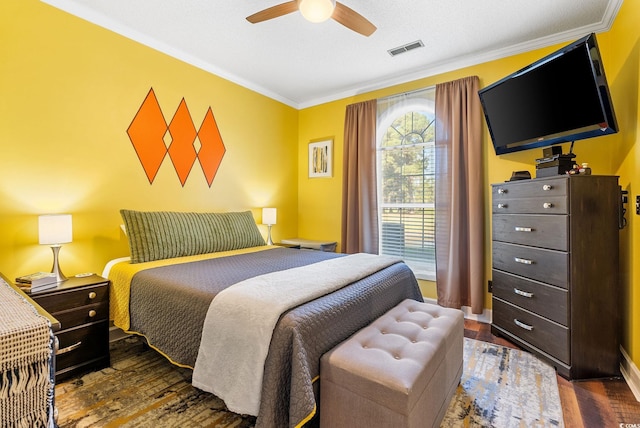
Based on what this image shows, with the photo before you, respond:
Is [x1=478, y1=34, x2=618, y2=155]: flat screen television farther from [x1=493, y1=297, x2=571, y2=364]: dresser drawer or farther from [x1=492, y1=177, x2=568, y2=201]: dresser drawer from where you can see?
[x1=493, y1=297, x2=571, y2=364]: dresser drawer

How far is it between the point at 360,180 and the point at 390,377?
9.52ft

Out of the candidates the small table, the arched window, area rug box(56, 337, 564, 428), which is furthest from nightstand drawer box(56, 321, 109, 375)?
the arched window

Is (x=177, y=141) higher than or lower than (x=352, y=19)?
lower

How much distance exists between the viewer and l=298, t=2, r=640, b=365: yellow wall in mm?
2074

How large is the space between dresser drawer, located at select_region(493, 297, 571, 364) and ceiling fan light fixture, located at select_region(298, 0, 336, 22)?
2648mm

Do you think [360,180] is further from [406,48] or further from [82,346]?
[82,346]

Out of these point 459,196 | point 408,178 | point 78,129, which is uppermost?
point 78,129

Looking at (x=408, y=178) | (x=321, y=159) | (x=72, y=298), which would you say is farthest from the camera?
(x=321, y=159)

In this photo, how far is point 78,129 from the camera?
2.49 meters

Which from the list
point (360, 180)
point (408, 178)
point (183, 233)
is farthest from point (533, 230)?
point (183, 233)

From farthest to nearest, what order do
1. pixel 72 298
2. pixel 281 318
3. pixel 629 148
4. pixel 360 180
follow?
pixel 360 180, pixel 629 148, pixel 72 298, pixel 281 318

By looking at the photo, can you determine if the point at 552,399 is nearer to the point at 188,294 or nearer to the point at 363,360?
the point at 363,360

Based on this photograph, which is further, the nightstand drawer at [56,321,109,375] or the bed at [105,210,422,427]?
the nightstand drawer at [56,321,109,375]

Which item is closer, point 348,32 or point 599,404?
point 599,404
